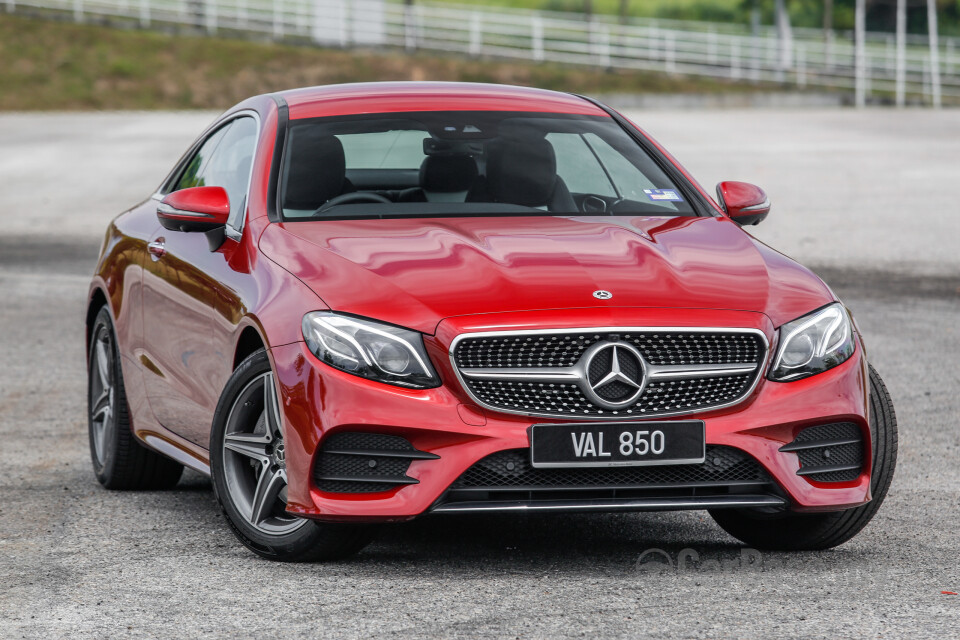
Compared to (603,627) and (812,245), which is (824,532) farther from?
(812,245)

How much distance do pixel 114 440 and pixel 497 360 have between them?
253cm

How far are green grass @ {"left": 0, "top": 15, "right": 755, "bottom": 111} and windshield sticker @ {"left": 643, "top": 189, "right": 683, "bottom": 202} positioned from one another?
37939 mm

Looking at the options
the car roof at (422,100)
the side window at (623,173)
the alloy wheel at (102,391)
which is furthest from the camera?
the alloy wheel at (102,391)

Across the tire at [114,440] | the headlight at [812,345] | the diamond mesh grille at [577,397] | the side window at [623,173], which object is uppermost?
the side window at [623,173]

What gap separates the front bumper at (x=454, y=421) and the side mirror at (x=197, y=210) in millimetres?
960

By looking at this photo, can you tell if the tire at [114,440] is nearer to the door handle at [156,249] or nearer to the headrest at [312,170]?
the door handle at [156,249]

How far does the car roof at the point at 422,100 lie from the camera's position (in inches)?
251

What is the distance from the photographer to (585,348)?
4809 millimetres

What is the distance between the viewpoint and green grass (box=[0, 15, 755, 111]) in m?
44.8

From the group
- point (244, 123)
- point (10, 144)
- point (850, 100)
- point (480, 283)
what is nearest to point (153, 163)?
point (10, 144)

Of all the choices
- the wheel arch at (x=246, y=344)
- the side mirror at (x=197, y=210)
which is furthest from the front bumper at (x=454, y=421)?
the side mirror at (x=197, y=210)

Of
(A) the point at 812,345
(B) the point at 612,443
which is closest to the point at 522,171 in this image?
(A) the point at 812,345

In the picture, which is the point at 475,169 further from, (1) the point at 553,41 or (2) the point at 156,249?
(1) the point at 553,41

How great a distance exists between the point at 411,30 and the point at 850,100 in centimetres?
1279
